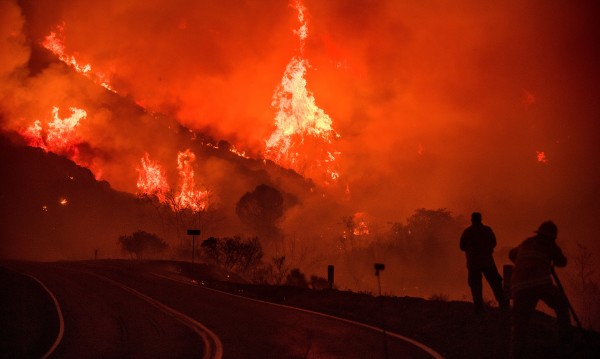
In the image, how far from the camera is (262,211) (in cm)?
8875

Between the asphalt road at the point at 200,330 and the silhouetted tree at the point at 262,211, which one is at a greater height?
the silhouetted tree at the point at 262,211

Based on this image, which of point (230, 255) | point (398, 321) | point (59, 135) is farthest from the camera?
point (59, 135)

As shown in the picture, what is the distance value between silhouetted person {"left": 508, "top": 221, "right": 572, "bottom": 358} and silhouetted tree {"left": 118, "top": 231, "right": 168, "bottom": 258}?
62.2 meters

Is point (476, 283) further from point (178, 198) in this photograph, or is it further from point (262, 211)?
point (262, 211)

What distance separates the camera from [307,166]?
13975 centimetres

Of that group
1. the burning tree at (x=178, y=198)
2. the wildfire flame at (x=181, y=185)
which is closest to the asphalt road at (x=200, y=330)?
the burning tree at (x=178, y=198)

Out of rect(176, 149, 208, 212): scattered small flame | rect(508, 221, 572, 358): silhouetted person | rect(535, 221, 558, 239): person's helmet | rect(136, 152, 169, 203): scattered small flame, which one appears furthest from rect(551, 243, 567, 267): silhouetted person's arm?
rect(136, 152, 169, 203): scattered small flame

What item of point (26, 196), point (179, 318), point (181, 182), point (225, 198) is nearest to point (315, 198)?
point (225, 198)

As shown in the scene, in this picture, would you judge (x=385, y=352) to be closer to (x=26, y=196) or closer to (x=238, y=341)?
(x=238, y=341)

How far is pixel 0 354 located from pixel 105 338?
2.04 meters

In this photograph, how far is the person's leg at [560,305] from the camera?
7750mm

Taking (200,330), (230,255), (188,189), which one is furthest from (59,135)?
(200,330)

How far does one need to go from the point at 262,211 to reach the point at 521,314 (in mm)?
81629

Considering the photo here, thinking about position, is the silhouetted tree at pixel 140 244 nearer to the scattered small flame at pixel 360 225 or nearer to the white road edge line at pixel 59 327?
the white road edge line at pixel 59 327
